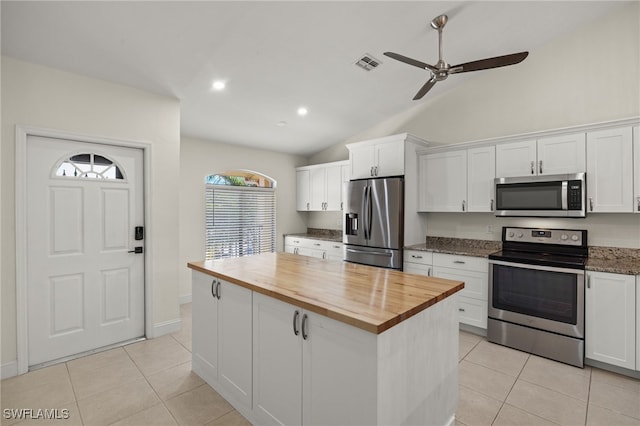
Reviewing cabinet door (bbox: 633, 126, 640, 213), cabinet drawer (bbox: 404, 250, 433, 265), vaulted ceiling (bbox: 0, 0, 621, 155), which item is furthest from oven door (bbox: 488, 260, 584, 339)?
vaulted ceiling (bbox: 0, 0, 621, 155)

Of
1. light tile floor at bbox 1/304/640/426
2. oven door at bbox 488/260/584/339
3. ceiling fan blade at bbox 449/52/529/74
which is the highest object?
ceiling fan blade at bbox 449/52/529/74

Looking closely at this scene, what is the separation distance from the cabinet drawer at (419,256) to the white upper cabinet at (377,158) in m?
1.04

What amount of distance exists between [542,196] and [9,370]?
5.16 metres

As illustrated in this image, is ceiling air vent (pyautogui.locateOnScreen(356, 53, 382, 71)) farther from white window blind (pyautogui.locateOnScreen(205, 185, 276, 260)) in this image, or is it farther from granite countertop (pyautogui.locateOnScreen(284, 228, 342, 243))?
white window blind (pyautogui.locateOnScreen(205, 185, 276, 260))

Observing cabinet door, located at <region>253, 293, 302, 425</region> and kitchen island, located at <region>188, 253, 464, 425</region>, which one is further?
cabinet door, located at <region>253, 293, 302, 425</region>

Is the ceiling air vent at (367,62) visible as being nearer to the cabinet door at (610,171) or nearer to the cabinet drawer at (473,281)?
the cabinet door at (610,171)

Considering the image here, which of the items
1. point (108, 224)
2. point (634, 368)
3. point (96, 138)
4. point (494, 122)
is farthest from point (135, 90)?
point (634, 368)

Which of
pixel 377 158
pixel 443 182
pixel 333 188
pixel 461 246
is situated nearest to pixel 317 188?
pixel 333 188

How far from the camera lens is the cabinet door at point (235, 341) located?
2.01 m

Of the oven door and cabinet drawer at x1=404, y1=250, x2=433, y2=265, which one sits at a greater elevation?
cabinet drawer at x1=404, y1=250, x2=433, y2=265

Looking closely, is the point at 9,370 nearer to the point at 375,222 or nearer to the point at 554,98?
the point at 375,222

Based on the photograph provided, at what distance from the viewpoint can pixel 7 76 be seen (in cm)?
247

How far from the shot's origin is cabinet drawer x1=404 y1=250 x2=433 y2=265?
3766mm

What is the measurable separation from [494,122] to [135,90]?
13.8 feet
